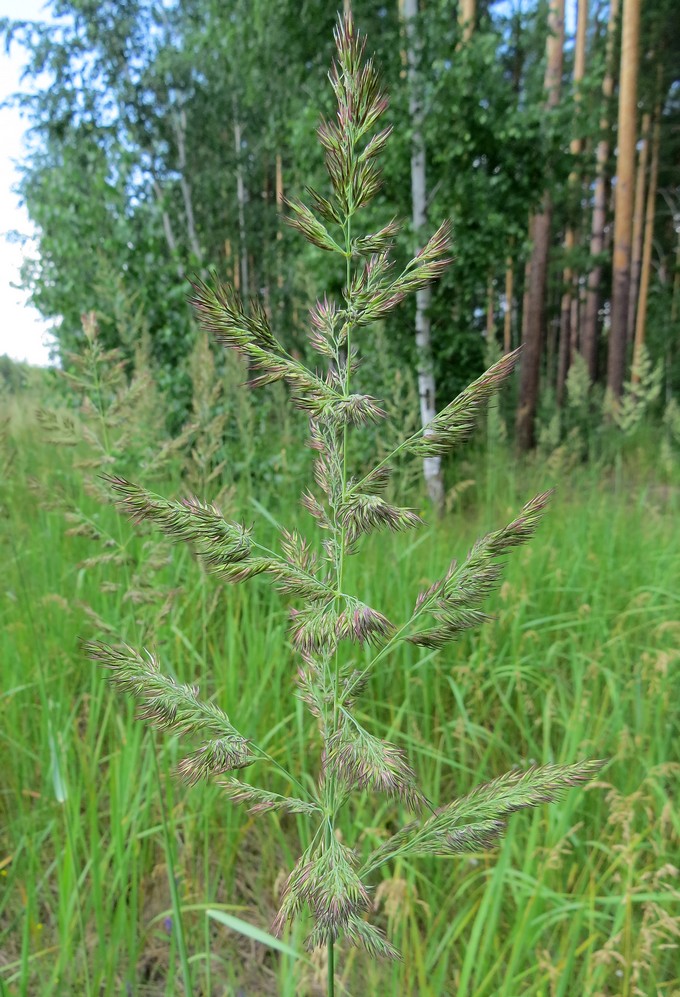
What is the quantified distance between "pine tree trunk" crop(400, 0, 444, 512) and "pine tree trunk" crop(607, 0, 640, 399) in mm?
4580

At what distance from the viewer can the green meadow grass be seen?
3.95 ft

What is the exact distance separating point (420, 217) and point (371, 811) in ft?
16.8

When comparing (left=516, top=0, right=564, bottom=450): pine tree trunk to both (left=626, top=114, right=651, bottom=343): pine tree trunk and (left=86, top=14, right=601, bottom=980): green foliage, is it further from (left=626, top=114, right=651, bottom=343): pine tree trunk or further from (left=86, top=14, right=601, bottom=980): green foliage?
(left=86, top=14, right=601, bottom=980): green foliage

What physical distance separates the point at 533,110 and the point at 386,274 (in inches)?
236

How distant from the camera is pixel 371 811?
64.9 inches

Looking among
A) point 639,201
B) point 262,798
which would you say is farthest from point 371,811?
point 639,201

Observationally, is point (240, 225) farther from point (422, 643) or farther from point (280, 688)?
point (422, 643)

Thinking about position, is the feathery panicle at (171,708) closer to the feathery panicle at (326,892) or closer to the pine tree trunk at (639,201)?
the feathery panicle at (326,892)

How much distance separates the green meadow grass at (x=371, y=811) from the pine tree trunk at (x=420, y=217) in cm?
291

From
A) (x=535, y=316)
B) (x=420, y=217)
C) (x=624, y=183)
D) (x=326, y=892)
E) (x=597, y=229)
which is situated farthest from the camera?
(x=597, y=229)

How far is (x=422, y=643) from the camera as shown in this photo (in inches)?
20.0

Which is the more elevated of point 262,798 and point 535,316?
point 535,316

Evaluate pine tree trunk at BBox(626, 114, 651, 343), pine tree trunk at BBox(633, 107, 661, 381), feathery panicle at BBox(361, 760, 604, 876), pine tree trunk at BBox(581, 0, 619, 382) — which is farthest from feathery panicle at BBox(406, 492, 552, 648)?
pine tree trunk at BBox(626, 114, 651, 343)

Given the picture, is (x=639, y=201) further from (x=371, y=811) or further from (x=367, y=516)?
(x=367, y=516)
